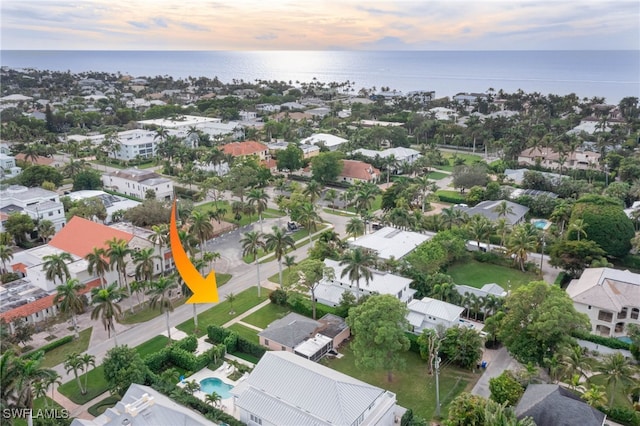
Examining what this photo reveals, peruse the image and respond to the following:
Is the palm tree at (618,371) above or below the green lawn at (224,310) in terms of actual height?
above

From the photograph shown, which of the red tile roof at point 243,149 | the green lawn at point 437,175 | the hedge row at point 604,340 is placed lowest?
the hedge row at point 604,340

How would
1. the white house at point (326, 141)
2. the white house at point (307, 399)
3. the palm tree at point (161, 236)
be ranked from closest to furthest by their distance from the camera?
the white house at point (307, 399), the palm tree at point (161, 236), the white house at point (326, 141)

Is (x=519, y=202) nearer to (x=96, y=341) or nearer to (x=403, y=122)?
(x=96, y=341)

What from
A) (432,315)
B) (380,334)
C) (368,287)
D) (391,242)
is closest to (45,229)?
(368,287)

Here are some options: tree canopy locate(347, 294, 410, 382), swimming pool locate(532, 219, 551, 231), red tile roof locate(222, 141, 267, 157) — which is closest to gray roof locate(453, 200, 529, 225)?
swimming pool locate(532, 219, 551, 231)

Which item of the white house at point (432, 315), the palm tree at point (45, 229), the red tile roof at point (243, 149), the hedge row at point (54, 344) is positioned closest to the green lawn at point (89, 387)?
the hedge row at point (54, 344)

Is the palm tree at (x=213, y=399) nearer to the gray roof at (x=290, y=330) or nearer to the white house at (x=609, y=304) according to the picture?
the gray roof at (x=290, y=330)

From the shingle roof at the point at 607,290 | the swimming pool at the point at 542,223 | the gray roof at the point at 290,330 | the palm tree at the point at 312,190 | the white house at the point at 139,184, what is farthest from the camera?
the white house at the point at 139,184
